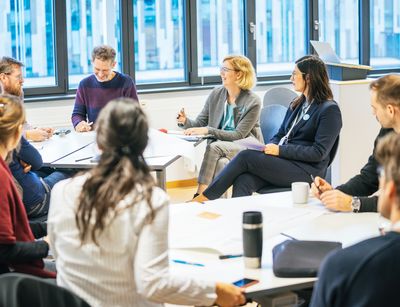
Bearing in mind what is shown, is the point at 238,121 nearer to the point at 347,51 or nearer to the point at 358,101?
the point at 358,101

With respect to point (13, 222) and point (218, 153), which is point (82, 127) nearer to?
point (218, 153)

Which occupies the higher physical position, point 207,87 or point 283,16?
point 283,16

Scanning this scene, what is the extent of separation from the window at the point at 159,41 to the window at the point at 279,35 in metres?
0.80

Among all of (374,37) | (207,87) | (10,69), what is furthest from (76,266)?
(374,37)

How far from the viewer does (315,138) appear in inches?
178

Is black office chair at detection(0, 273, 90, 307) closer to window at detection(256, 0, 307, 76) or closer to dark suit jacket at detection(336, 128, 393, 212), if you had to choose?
dark suit jacket at detection(336, 128, 393, 212)

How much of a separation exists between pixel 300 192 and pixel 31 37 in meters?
4.13

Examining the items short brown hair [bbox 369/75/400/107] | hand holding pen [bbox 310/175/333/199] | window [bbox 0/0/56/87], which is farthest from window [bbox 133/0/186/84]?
short brown hair [bbox 369/75/400/107]

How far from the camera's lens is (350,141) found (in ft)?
19.4

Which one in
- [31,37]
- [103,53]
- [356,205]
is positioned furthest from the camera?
[31,37]

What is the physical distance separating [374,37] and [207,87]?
202cm

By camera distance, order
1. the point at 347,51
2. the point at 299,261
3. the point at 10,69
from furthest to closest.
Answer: the point at 347,51 → the point at 10,69 → the point at 299,261

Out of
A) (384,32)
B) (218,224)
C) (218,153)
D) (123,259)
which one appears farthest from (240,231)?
(384,32)

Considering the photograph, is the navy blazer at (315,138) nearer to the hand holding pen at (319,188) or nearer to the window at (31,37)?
the hand holding pen at (319,188)
